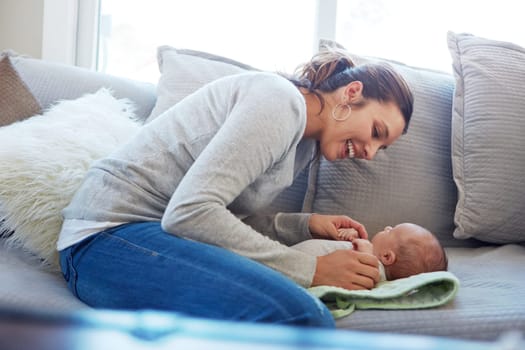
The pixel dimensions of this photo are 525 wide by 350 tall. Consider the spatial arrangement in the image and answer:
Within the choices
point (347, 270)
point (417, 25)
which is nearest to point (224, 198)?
point (347, 270)

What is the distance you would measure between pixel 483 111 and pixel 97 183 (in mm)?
1082

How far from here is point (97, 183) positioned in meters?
1.26

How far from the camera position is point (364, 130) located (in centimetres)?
136

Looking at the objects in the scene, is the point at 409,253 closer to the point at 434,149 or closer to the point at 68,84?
the point at 434,149

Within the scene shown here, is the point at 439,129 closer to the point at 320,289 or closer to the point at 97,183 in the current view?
the point at 320,289

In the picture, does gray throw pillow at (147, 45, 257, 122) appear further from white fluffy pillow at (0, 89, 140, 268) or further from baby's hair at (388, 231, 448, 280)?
baby's hair at (388, 231, 448, 280)

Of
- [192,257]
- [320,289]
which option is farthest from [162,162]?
[320,289]

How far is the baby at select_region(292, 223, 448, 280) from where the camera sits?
4.58 ft

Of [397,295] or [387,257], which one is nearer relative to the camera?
[397,295]

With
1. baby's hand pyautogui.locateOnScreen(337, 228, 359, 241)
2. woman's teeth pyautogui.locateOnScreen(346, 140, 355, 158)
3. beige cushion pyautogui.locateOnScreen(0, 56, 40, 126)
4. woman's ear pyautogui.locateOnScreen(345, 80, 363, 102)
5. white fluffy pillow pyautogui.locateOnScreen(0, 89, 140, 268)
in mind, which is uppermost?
woman's ear pyautogui.locateOnScreen(345, 80, 363, 102)

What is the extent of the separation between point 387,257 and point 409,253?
5 cm

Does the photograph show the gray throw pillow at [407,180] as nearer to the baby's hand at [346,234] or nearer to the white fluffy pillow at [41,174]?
the baby's hand at [346,234]

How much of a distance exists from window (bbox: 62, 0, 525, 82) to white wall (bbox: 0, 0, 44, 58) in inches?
7.9

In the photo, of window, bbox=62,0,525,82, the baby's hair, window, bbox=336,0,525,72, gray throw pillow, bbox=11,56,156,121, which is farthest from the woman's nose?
window, bbox=336,0,525,72
